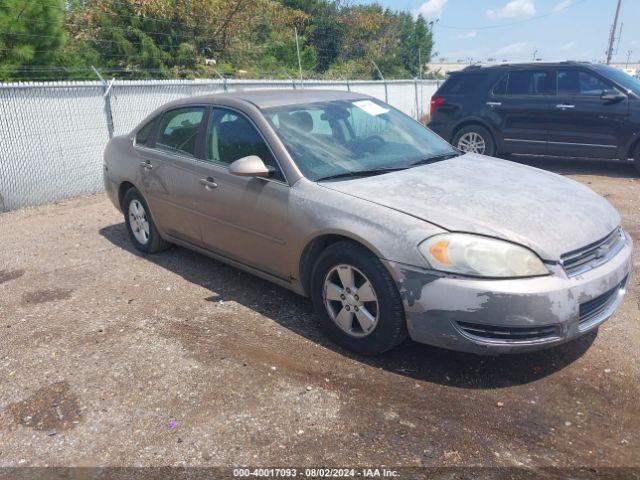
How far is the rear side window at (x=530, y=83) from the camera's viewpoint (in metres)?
9.18

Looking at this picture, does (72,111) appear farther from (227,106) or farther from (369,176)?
(369,176)

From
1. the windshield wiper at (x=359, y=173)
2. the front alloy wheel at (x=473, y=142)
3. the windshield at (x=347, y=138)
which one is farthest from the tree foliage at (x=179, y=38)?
the windshield wiper at (x=359, y=173)

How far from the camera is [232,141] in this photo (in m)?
4.46

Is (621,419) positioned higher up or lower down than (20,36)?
lower down

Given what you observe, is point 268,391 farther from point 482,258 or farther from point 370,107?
point 370,107

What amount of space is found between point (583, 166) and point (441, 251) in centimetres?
786

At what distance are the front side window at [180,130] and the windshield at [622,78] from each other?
6.84 meters

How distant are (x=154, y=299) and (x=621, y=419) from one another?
3.42 m

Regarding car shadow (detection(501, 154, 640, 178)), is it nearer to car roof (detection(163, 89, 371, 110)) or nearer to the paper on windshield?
the paper on windshield

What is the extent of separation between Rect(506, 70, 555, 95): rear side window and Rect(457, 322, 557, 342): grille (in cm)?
713

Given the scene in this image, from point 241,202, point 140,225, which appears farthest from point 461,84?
point 241,202

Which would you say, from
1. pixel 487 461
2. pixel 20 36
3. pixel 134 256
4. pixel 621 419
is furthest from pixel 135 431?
pixel 20 36

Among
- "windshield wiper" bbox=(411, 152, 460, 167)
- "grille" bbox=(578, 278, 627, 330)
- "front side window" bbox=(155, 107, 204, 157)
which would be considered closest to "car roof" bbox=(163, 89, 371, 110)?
"front side window" bbox=(155, 107, 204, 157)

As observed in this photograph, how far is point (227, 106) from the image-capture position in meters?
4.55
